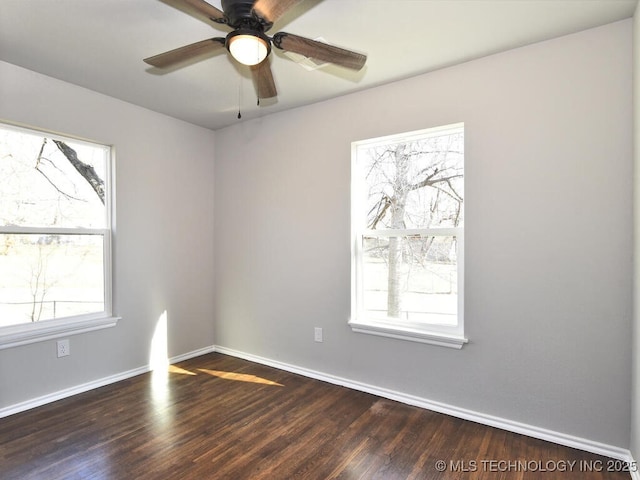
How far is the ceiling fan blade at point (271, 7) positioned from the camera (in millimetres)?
1477

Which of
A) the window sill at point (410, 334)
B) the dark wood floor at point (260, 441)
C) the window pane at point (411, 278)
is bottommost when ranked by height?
the dark wood floor at point (260, 441)

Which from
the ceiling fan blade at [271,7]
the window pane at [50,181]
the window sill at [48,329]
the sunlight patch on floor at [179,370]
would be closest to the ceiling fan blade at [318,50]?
the ceiling fan blade at [271,7]

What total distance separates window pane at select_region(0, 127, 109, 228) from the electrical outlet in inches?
36.4

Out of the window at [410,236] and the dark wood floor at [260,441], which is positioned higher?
the window at [410,236]

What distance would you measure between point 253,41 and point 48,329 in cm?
264

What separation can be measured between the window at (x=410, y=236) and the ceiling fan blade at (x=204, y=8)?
5.41ft

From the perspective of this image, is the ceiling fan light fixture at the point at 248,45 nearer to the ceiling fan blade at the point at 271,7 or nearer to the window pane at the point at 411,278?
the ceiling fan blade at the point at 271,7

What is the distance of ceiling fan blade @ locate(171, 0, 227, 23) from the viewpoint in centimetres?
149

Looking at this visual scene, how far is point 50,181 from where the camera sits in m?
2.91

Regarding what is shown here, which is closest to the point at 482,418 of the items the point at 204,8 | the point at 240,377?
the point at 240,377

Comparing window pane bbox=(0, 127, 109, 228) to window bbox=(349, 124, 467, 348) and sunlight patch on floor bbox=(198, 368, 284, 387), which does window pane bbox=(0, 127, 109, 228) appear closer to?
sunlight patch on floor bbox=(198, 368, 284, 387)

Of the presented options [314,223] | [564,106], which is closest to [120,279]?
[314,223]

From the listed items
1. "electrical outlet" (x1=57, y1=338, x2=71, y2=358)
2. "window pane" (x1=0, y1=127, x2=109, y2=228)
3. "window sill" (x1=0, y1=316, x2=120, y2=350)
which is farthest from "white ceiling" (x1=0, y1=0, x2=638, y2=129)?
"electrical outlet" (x1=57, y1=338, x2=71, y2=358)

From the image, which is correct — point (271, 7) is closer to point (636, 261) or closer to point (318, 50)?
point (318, 50)
